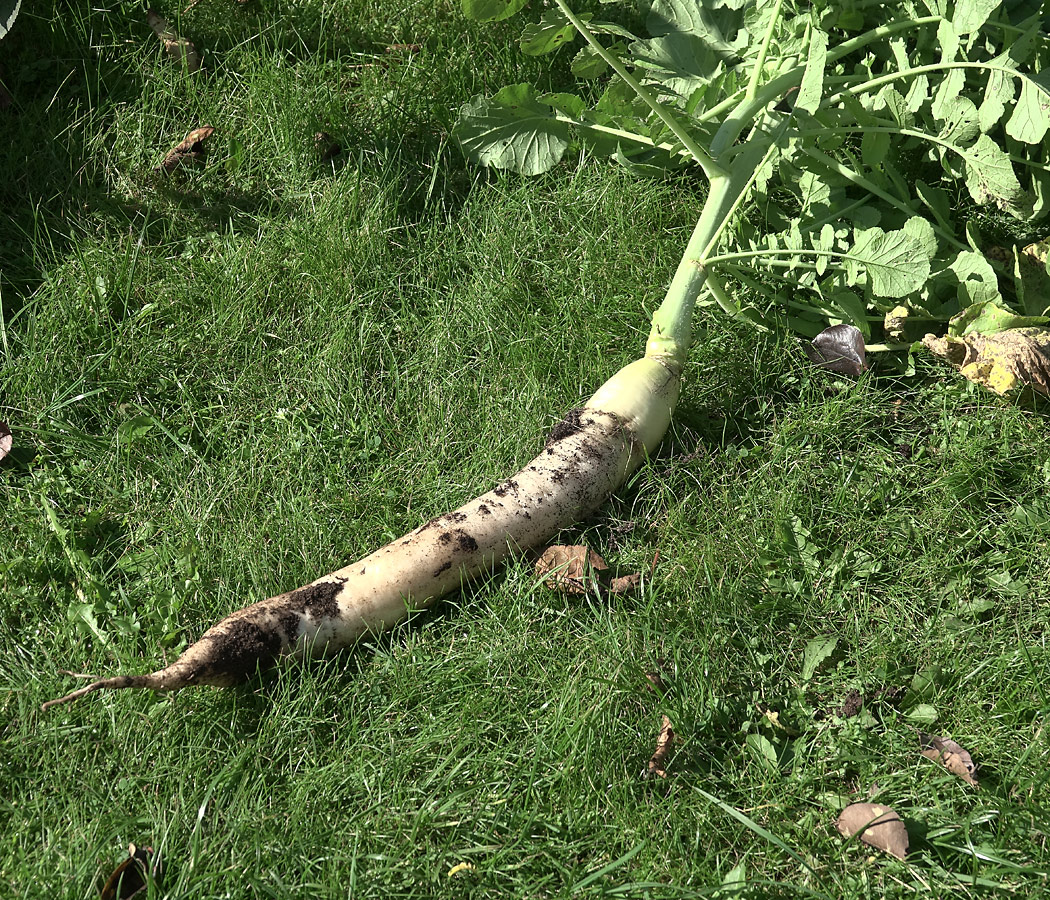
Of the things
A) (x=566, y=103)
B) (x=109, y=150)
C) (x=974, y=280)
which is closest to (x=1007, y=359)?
(x=974, y=280)

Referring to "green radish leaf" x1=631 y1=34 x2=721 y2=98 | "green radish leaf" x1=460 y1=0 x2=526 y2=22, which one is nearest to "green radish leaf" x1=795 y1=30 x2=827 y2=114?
"green radish leaf" x1=631 y1=34 x2=721 y2=98

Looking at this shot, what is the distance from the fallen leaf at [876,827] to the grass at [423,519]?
0.03 meters

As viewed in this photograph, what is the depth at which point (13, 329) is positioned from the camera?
110 inches

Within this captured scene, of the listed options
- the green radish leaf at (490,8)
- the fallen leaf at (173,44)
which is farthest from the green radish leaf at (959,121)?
the fallen leaf at (173,44)

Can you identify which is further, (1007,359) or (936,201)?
(936,201)

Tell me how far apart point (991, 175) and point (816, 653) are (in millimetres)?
1429

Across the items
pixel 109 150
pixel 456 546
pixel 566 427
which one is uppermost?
pixel 109 150

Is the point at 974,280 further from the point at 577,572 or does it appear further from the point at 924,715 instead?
the point at 577,572

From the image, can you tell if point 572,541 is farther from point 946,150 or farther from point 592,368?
point 946,150

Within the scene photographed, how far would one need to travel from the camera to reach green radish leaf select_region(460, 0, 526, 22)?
245 centimetres

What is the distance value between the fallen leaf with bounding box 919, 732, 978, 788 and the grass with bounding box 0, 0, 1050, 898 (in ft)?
0.11

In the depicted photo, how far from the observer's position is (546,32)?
2650mm

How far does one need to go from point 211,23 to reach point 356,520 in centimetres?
209

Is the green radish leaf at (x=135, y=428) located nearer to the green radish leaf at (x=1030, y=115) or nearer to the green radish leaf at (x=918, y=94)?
the green radish leaf at (x=918, y=94)
